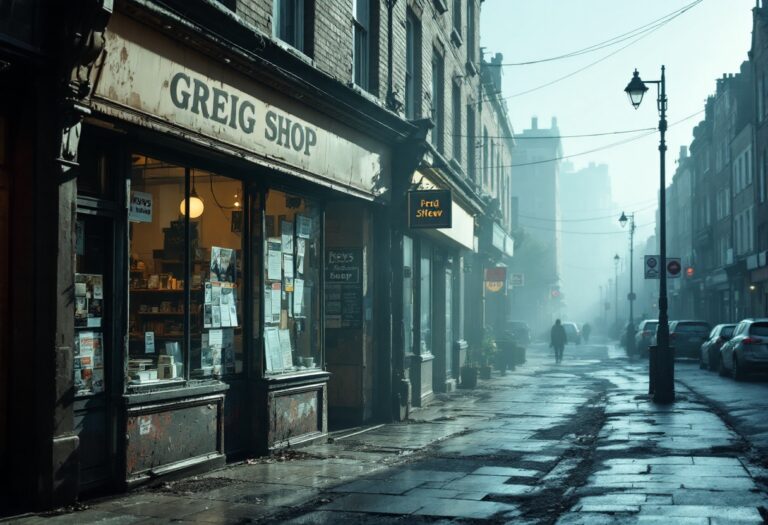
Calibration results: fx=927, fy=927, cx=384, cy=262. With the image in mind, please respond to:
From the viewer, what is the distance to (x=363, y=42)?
15.2m

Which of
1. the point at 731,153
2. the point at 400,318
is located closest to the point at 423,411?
the point at 400,318

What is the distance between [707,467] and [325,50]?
7.36 metres

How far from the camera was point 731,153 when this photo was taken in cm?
5166

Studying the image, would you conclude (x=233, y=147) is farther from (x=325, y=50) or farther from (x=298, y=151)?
(x=325, y=50)

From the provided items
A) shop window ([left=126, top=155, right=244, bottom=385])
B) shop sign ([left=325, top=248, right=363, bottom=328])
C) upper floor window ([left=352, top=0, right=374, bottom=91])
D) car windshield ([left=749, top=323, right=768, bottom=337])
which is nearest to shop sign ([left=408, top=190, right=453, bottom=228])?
shop sign ([left=325, top=248, right=363, bottom=328])

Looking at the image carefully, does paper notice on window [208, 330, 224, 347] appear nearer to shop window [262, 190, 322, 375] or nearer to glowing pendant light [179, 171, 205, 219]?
shop window [262, 190, 322, 375]

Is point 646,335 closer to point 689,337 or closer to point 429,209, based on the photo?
point 689,337

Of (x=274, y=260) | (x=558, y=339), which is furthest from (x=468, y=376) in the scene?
(x=558, y=339)

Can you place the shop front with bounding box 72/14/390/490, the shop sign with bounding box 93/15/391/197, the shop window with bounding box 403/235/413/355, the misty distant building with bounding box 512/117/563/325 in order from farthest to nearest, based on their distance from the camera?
1. the misty distant building with bounding box 512/117/563/325
2. the shop window with bounding box 403/235/413/355
3. the shop front with bounding box 72/14/390/490
4. the shop sign with bounding box 93/15/391/197

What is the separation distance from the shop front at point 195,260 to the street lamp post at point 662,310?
8.06 m

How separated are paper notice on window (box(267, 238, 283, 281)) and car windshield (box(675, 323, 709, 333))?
92.6 ft

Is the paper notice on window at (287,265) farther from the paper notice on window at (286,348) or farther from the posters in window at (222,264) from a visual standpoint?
the posters in window at (222,264)

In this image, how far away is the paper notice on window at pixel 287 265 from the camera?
12.1 metres

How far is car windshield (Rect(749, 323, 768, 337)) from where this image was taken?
24984 millimetres
